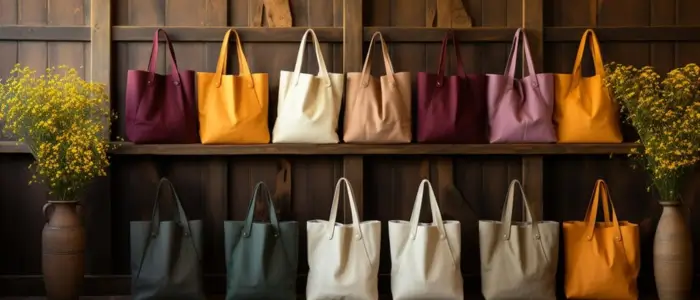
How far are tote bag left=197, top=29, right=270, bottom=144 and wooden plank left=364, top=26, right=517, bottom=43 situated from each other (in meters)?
0.69

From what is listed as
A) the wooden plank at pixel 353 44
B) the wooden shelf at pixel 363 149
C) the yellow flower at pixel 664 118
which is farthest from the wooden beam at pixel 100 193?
the yellow flower at pixel 664 118

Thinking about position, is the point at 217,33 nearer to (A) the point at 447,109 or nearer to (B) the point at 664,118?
(A) the point at 447,109

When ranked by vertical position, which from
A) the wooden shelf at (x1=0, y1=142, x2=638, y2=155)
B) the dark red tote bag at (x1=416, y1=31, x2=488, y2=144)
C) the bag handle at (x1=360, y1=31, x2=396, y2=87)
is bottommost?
the wooden shelf at (x1=0, y1=142, x2=638, y2=155)

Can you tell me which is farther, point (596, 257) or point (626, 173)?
point (626, 173)

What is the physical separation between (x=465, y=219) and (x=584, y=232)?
1.86 ft

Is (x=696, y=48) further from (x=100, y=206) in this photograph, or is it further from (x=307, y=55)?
(x=100, y=206)

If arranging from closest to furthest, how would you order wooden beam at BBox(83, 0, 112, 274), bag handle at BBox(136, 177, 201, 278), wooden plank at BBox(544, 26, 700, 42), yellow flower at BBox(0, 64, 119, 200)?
1. yellow flower at BBox(0, 64, 119, 200)
2. bag handle at BBox(136, 177, 201, 278)
3. wooden beam at BBox(83, 0, 112, 274)
4. wooden plank at BBox(544, 26, 700, 42)

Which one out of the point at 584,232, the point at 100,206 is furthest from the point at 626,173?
the point at 100,206

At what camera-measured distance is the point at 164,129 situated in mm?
3551

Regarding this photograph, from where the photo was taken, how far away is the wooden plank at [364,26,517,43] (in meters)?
3.76

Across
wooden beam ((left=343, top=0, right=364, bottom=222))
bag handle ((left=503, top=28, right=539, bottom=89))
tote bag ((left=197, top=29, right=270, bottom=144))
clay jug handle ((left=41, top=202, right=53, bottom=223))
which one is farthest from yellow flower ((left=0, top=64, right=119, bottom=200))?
bag handle ((left=503, top=28, right=539, bottom=89))

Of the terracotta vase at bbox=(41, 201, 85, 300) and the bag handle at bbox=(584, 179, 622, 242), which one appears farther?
the bag handle at bbox=(584, 179, 622, 242)

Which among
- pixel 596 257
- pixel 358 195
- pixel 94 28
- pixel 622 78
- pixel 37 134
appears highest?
pixel 94 28

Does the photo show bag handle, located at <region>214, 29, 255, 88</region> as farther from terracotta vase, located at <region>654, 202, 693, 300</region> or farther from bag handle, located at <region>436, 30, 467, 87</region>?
terracotta vase, located at <region>654, 202, 693, 300</region>
